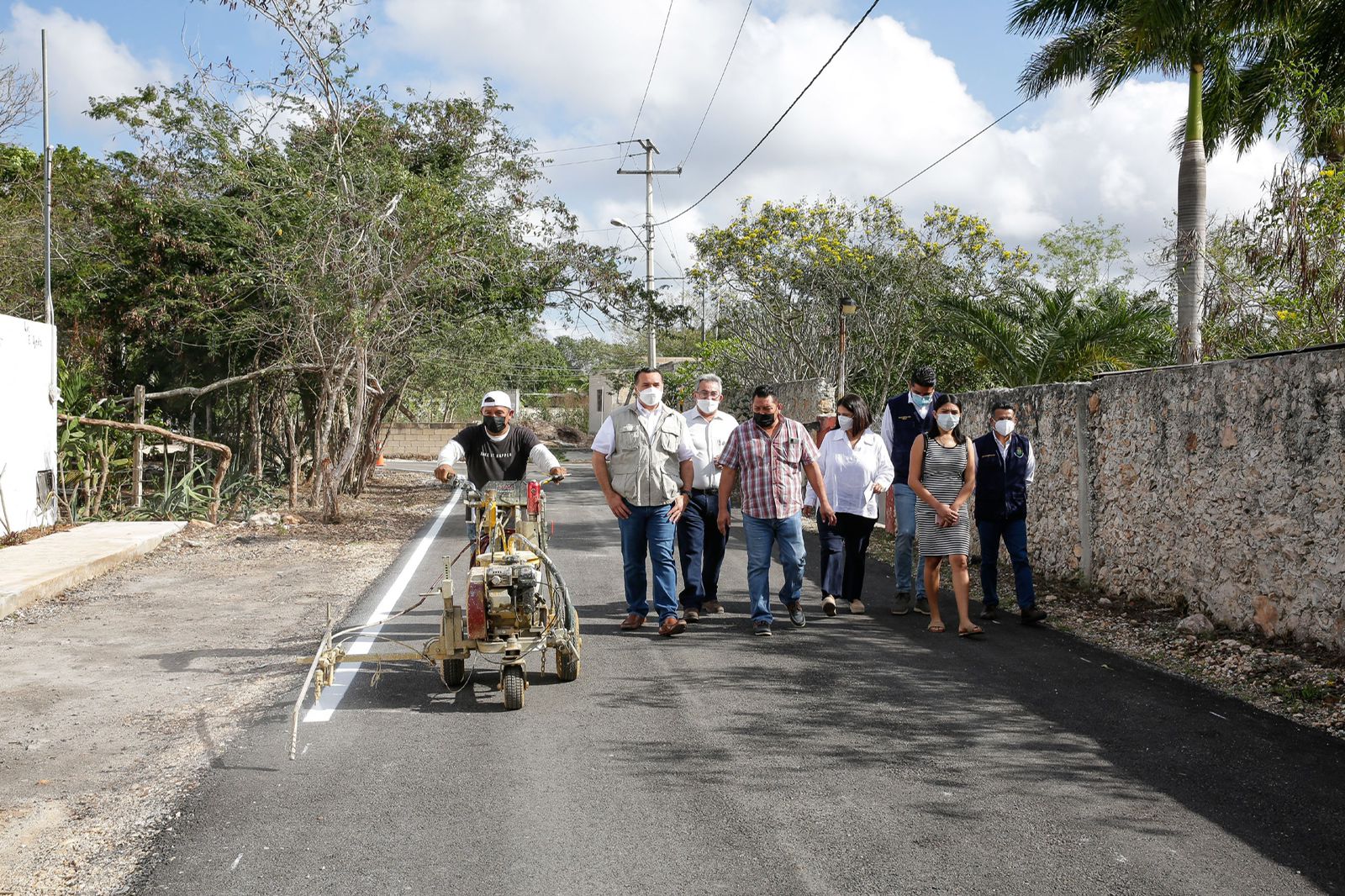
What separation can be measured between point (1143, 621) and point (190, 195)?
1527 cm

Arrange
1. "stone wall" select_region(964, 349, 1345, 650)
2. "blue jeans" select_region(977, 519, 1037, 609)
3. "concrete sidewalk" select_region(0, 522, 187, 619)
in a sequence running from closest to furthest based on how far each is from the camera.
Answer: "stone wall" select_region(964, 349, 1345, 650) < "blue jeans" select_region(977, 519, 1037, 609) < "concrete sidewalk" select_region(0, 522, 187, 619)

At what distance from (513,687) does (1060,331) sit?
536 inches

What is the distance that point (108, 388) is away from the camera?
776 inches

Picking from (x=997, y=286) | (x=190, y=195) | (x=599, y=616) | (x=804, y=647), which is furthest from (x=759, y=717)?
(x=997, y=286)

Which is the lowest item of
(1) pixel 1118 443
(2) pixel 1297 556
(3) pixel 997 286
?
(2) pixel 1297 556

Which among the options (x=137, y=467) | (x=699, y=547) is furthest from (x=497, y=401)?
(x=137, y=467)

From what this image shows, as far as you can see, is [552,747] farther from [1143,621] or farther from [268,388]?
[268,388]

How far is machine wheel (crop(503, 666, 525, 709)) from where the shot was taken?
20.2 feet

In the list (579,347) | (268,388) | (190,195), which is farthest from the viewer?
(579,347)

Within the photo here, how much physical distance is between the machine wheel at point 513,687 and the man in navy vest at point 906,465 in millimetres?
3957

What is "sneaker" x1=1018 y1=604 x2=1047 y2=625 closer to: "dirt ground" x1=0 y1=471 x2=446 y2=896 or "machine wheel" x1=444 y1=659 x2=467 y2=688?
"machine wheel" x1=444 y1=659 x2=467 y2=688

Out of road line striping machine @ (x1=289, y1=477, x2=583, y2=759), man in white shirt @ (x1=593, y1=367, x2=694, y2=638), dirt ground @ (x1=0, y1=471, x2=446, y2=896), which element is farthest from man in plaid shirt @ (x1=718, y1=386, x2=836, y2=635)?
dirt ground @ (x1=0, y1=471, x2=446, y2=896)

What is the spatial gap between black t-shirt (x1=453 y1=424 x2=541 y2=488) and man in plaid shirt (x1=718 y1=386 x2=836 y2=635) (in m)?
1.90

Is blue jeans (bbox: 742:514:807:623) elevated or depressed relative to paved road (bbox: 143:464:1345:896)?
elevated
